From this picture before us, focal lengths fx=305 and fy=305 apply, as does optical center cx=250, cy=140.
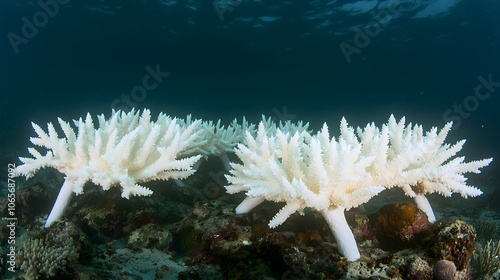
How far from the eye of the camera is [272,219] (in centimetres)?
360

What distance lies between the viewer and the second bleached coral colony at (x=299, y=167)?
2.93m

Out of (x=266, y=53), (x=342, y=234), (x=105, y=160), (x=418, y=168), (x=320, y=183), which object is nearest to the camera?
(x=320, y=183)

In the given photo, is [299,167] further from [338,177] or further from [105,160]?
[105,160]

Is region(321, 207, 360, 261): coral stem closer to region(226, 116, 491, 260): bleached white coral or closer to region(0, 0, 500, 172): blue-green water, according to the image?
region(226, 116, 491, 260): bleached white coral

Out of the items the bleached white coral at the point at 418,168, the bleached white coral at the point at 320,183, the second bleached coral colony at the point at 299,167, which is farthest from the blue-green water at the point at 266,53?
the bleached white coral at the point at 320,183

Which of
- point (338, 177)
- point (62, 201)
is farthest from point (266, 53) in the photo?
point (338, 177)

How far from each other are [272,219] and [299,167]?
753mm

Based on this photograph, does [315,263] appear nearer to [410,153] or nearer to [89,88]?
[410,153]

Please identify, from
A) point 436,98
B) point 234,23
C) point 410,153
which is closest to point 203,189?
point 410,153

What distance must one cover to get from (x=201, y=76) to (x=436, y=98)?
174ft

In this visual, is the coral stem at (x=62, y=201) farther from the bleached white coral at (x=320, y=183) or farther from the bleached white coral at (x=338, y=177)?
the bleached white coral at (x=320, y=183)

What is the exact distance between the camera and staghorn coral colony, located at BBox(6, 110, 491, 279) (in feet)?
9.68

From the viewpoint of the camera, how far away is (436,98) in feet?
223

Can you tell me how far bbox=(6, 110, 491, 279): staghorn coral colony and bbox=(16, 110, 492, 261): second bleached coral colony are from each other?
0.01 meters
